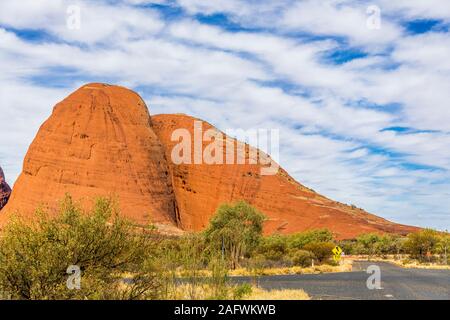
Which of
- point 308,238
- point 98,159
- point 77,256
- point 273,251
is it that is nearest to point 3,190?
point 98,159

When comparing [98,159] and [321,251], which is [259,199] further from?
[321,251]

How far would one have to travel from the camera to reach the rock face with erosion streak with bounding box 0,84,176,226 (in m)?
102

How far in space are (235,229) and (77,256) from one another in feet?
148

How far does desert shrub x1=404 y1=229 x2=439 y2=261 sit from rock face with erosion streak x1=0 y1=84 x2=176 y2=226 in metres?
43.2

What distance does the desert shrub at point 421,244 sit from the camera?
8581 centimetres

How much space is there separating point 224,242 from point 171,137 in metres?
65.6

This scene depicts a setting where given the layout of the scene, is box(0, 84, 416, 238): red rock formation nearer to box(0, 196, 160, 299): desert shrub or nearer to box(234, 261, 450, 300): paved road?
box(234, 261, 450, 300): paved road

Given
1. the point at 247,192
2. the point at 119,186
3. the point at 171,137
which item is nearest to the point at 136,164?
the point at 119,186

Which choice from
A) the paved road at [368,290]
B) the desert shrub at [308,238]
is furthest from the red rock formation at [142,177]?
the paved road at [368,290]

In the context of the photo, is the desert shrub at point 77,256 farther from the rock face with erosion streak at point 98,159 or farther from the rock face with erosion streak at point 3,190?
the rock face with erosion streak at point 3,190

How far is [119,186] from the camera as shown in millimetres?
104312

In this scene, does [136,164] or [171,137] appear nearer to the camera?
[136,164]
